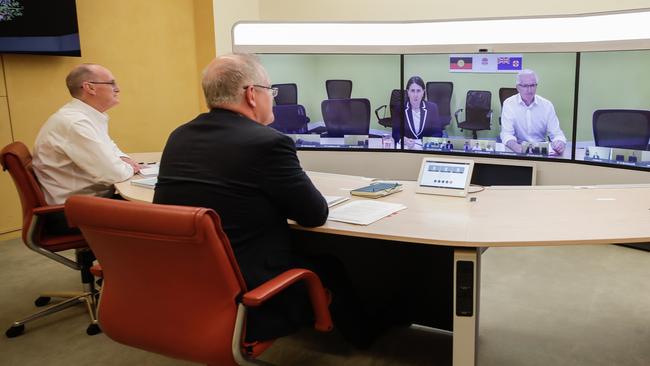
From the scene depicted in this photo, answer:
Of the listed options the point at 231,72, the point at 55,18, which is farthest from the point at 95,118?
the point at 55,18

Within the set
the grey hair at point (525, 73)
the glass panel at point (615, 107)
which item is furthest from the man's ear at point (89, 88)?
the glass panel at point (615, 107)

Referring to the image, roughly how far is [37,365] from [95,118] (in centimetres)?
128

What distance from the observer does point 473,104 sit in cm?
429

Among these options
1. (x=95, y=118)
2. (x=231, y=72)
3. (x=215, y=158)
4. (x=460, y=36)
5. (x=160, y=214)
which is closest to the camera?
(x=160, y=214)

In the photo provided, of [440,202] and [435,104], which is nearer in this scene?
[440,202]

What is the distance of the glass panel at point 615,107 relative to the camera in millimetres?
3742

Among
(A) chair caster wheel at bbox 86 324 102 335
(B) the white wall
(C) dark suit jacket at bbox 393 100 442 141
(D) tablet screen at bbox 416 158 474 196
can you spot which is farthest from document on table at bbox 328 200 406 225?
(B) the white wall

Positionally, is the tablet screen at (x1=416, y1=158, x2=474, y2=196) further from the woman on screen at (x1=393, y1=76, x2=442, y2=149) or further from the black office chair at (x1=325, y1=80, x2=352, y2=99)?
the black office chair at (x1=325, y1=80, x2=352, y2=99)

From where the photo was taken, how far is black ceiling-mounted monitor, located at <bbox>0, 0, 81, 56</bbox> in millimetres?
4078

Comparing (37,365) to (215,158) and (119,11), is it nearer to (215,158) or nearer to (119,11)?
(215,158)

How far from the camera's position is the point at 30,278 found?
11.6 feet

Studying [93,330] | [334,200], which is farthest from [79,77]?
[334,200]

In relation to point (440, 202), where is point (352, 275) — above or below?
below

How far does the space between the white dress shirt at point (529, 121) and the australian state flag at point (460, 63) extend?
392mm
